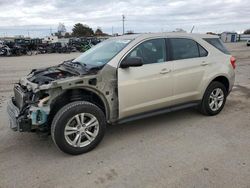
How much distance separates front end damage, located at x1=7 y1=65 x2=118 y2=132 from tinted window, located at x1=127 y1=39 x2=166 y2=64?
62 centimetres

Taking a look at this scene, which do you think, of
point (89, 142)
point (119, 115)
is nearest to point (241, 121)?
point (119, 115)

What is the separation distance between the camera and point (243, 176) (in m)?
3.19

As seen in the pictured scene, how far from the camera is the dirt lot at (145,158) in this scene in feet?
10.4

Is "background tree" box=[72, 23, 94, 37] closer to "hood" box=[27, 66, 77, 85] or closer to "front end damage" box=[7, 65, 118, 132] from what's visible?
"hood" box=[27, 66, 77, 85]

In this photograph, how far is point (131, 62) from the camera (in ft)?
13.1

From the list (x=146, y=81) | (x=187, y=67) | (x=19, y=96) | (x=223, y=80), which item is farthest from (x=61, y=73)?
(x=223, y=80)

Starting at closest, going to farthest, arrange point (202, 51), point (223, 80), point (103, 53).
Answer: point (103, 53) → point (202, 51) → point (223, 80)

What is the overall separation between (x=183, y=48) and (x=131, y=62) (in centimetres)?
134

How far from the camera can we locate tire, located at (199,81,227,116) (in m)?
5.20

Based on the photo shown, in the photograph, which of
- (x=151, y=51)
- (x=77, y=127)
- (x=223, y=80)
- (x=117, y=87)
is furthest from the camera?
(x=223, y=80)

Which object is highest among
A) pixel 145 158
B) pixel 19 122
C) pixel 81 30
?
pixel 81 30

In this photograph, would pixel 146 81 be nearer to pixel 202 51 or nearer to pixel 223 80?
pixel 202 51

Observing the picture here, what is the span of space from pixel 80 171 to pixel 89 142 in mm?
575

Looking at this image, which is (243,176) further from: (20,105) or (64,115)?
(20,105)
